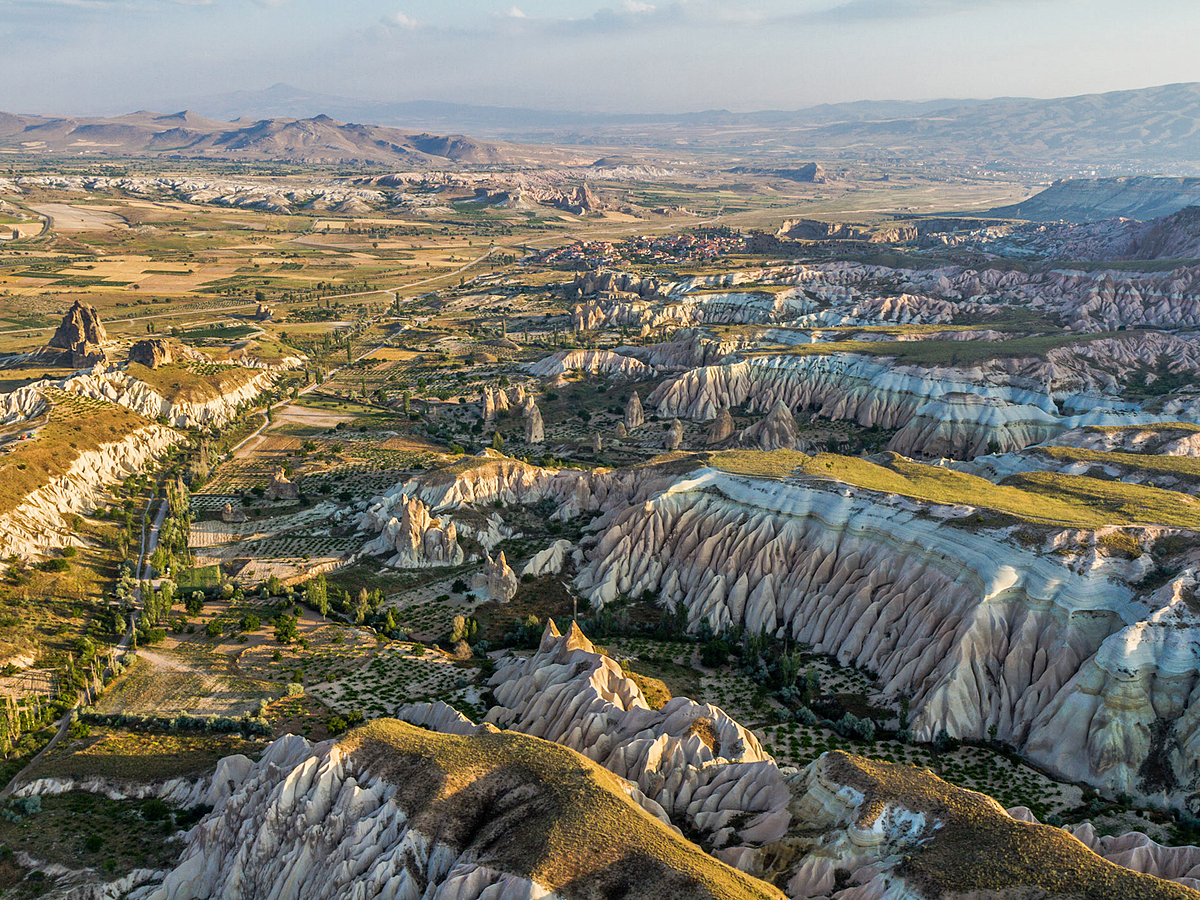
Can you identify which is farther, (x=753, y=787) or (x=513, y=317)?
(x=513, y=317)

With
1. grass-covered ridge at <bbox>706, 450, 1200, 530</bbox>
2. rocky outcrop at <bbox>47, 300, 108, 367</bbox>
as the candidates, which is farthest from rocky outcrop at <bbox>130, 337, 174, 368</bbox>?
grass-covered ridge at <bbox>706, 450, 1200, 530</bbox>

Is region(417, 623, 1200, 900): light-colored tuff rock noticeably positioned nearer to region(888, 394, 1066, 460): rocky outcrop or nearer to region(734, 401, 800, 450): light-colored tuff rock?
region(734, 401, 800, 450): light-colored tuff rock

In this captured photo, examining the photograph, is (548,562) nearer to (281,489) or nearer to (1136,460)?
(281,489)

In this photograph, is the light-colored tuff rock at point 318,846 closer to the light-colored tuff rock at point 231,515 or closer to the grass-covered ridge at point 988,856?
the grass-covered ridge at point 988,856

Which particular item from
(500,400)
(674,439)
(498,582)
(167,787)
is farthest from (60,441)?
(674,439)

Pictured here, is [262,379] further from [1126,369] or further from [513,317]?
[1126,369]

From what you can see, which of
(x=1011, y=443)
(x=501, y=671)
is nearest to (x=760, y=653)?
(x=501, y=671)
